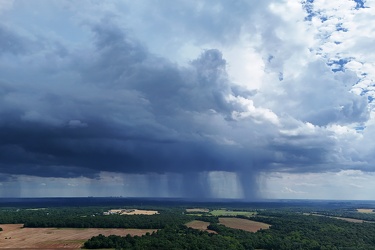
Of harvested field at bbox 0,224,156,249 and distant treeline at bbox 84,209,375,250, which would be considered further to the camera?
harvested field at bbox 0,224,156,249

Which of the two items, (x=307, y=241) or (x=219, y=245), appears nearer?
(x=219, y=245)

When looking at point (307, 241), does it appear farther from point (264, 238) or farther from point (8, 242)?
point (8, 242)

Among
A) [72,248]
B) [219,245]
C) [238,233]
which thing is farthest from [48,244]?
[238,233]

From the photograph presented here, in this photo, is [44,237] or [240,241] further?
[44,237]

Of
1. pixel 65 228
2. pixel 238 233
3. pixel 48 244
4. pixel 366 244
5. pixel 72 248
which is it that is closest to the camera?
pixel 72 248

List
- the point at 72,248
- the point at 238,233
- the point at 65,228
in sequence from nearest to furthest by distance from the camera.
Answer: the point at 72,248, the point at 238,233, the point at 65,228

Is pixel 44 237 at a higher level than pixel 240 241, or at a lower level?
higher

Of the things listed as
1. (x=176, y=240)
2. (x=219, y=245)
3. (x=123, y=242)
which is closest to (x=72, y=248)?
(x=123, y=242)

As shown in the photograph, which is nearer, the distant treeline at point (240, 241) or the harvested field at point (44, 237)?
the distant treeline at point (240, 241)
